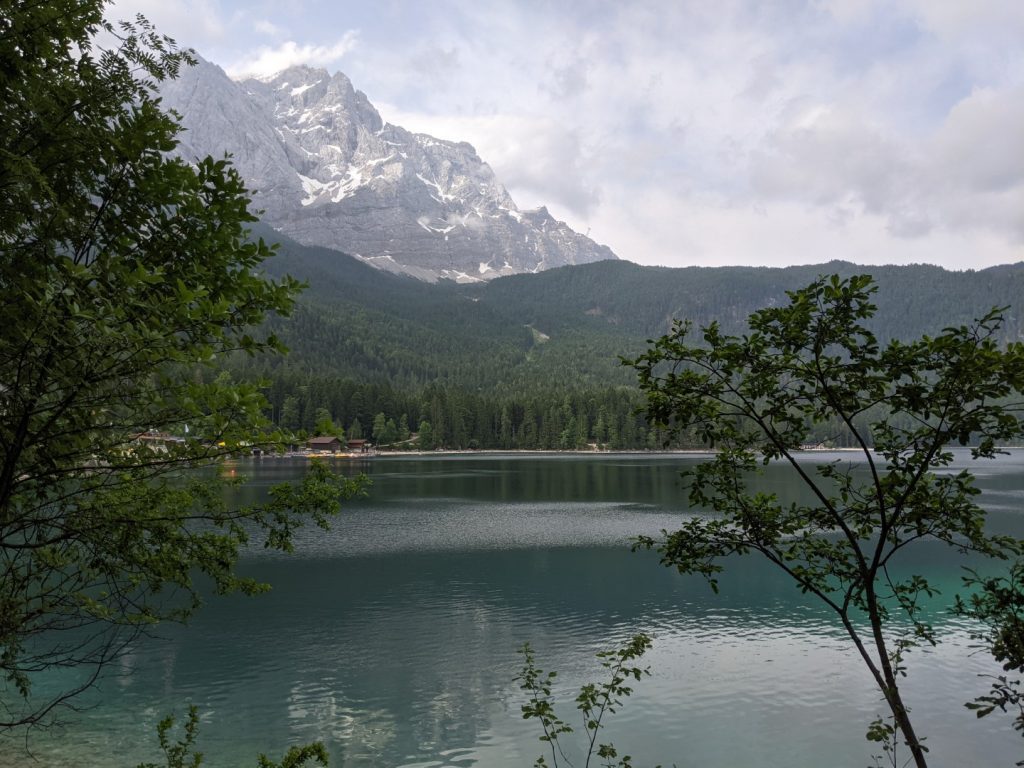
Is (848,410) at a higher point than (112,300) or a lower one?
lower

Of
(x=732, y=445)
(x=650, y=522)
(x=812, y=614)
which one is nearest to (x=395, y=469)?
(x=650, y=522)

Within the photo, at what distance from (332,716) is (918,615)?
27.7m

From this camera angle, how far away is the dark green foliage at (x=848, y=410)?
22.8ft

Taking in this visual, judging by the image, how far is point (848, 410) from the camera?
25.0 ft

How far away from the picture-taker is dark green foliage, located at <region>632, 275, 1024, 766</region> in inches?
273

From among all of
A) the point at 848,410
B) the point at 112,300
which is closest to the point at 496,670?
the point at 848,410

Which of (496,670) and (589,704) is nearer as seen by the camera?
(589,704)

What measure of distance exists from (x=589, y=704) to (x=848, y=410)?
30.6 ft

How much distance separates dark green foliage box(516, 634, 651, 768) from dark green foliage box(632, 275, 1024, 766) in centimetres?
308

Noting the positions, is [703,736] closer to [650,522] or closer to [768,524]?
[768,524]

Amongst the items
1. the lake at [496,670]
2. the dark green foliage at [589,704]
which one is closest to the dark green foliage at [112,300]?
the dark green foliage at [589,704]

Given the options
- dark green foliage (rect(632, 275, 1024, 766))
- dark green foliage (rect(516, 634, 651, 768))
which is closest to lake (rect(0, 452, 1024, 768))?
dark green foliage (rect(516, 634, 651, 768))

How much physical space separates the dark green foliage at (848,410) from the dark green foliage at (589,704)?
10.1 ft

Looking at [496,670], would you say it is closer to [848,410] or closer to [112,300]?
[848,410]
